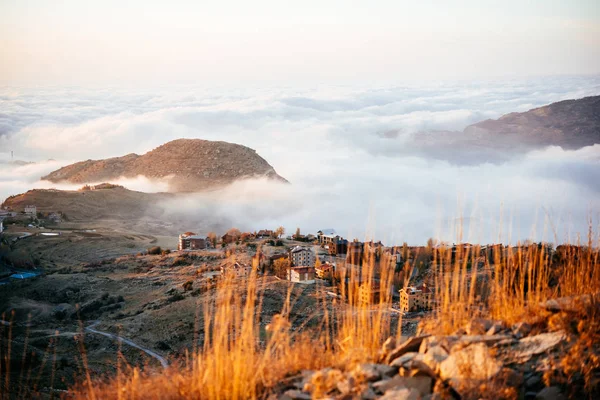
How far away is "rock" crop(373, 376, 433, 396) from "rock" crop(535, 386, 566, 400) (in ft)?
2.16

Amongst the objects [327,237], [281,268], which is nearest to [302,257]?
[281,268]

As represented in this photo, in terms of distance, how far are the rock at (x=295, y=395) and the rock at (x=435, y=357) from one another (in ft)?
2.61

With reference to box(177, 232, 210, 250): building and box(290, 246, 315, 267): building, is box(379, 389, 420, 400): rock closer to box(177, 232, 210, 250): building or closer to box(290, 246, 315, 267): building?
box(290, 246, 315, 267): building

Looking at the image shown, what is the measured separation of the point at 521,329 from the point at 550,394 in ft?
1.93

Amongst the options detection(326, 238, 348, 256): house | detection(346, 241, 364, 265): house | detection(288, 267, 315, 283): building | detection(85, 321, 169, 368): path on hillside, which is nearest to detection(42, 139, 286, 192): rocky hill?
detection(326, 238, 348, 256): house

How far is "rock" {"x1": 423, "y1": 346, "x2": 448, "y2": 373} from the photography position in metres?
3.71

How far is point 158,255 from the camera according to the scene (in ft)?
96.1

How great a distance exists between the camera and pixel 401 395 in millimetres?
3422

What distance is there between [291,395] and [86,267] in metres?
25.2

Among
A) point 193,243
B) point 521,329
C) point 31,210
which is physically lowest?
point 193,243

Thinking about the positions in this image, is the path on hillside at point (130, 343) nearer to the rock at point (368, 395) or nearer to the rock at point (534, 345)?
the rock at point (368, 395)

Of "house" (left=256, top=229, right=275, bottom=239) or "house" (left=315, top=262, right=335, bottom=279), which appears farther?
"house" (left=256, top=229, right=275, bottom=239)

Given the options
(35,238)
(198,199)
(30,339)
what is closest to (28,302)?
(30,339)

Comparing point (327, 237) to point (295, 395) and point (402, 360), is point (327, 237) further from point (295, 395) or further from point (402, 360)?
point (295, 395)
